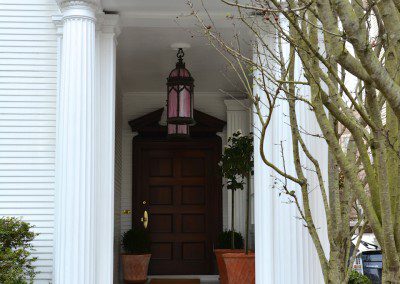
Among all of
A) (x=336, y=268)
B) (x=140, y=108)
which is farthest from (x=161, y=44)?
(x=336, y=268)

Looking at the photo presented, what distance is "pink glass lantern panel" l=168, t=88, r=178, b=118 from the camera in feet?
29.7

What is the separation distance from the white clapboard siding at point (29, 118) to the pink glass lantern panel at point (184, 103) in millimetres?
1865

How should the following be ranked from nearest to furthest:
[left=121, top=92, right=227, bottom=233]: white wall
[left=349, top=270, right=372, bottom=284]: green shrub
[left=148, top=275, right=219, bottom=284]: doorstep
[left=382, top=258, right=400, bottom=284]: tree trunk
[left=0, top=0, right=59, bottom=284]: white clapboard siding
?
[left=382, top=258, right=400, bottom=284]: tree trunk
[left=349, top=270, right=372, bottom=284]: green shrub
[left=0, top=0, right=59, bottom=284]: white clapboard siding
[left=148, top=275, right=219, bottom=284]: doorstep
[left=121, top=92, right=227, bottom=233]: white wall

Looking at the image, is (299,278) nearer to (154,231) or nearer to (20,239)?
(20,239)

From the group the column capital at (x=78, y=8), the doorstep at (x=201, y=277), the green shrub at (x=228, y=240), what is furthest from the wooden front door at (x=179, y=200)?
the column capital at (x=78, y=8)

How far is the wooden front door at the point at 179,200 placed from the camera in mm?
11688

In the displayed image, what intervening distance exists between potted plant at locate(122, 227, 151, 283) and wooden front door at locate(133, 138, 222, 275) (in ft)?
2.15

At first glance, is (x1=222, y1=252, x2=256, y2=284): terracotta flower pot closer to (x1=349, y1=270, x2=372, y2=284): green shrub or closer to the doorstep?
(x1=349, y1=270, x2=372, y2=284): green shrub

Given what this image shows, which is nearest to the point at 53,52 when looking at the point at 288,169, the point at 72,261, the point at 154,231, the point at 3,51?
the point at 3,51

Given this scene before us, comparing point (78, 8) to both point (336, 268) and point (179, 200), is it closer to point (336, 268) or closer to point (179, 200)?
point (336, 268)

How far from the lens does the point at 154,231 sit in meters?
11.7

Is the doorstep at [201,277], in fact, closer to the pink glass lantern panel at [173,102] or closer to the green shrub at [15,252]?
the pink glass lantern panel at [173,102]

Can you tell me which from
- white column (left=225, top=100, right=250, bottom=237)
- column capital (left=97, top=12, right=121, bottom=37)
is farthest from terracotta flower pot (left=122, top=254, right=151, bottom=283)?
column capital (left=97, top=12, right=121, bottom=37)

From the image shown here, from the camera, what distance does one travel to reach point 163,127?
38.7 feet
